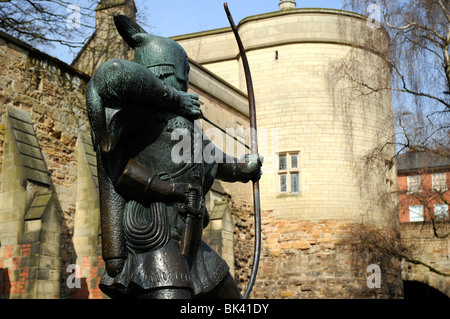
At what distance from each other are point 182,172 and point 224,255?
12.9m

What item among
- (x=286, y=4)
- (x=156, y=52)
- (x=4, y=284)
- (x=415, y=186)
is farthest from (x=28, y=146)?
(x=286, y=4)

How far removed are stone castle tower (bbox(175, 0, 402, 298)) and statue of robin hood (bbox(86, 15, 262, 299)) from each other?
15.8m

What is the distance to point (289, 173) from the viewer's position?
1997cm

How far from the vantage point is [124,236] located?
10.8ft

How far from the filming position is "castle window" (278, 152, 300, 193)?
786 inches

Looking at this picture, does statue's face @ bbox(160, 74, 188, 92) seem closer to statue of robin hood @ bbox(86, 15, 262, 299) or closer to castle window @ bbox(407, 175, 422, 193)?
statue of robin hood @ bbox(86, 15, 262, 299)

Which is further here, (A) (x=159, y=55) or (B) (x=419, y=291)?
(B) (x=419, y=291)

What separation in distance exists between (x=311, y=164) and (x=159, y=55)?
16584mm

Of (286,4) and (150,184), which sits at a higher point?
(286,4)

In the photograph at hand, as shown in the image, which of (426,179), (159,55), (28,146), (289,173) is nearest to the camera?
(159,55)

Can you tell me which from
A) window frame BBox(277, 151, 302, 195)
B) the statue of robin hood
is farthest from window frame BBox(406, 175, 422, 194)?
the statue of robin hood

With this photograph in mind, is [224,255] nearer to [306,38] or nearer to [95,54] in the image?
[95,54]

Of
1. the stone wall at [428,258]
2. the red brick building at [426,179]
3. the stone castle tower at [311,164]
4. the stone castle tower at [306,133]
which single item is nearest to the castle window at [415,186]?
the red brick building at [426,179]

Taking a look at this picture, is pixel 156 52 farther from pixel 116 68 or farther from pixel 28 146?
pixel 28 146
